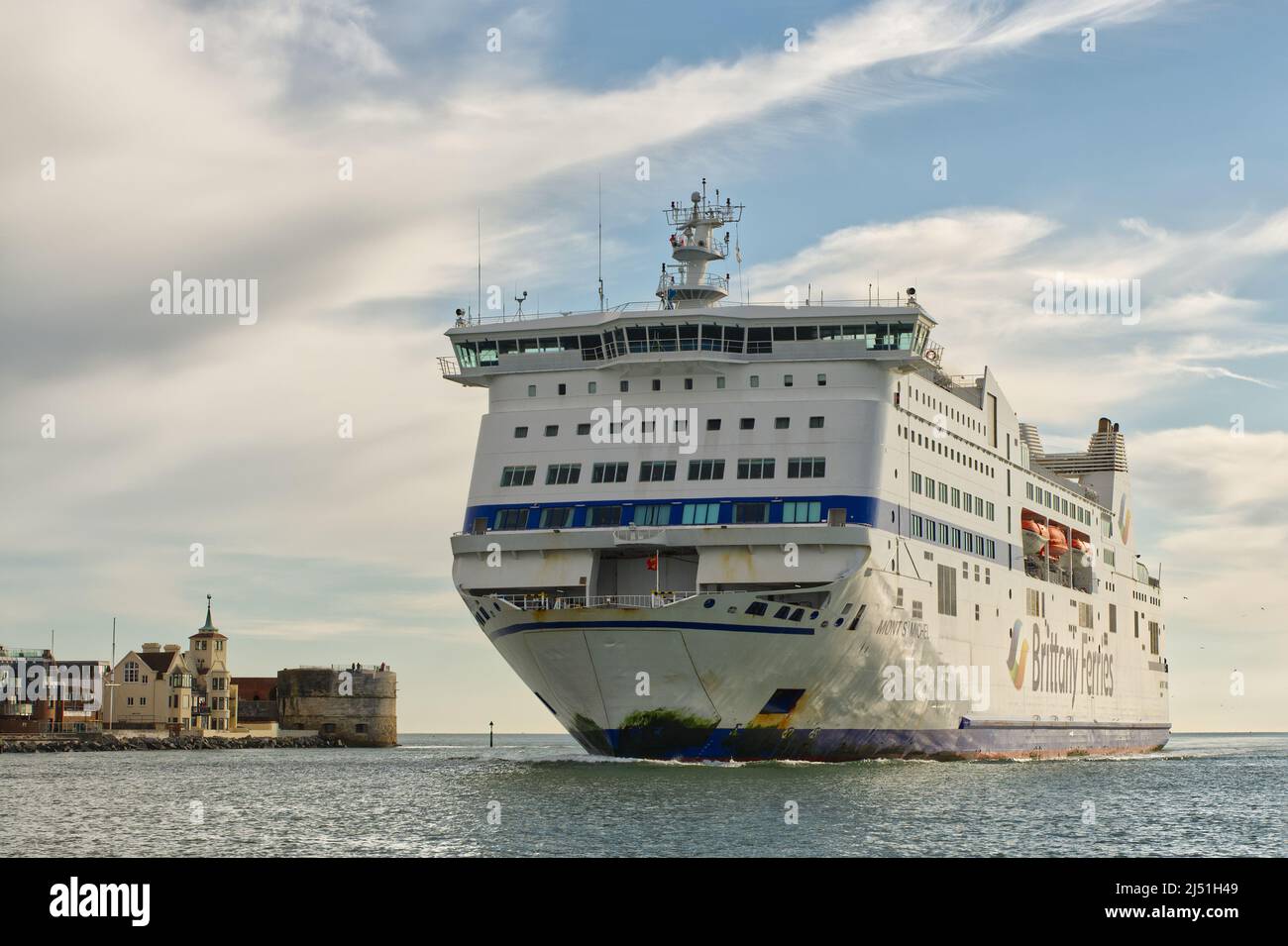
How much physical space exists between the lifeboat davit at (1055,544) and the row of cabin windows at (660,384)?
837 inches

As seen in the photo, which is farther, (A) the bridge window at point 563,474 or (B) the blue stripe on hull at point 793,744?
(A) the bridge window at point 563,474

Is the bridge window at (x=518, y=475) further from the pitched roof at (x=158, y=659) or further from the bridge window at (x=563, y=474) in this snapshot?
the pitched roof at (x=158, y=659)

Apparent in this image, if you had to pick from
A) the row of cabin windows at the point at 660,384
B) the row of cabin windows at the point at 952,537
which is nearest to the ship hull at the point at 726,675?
the row of cabin windows at the point at 952,537

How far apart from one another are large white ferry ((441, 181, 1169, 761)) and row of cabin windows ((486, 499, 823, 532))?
59 millimetres

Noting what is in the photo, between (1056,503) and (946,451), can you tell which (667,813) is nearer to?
(946,451)

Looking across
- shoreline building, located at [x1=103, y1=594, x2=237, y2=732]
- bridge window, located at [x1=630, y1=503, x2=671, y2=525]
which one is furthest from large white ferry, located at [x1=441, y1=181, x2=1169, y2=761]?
shoreline building, located at [x1=103, y1=594, x2=237, y2=732]

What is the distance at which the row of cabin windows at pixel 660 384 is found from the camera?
45250 millimetres

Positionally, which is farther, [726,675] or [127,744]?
[127,744]

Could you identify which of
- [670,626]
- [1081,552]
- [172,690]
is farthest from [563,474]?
[172,690]

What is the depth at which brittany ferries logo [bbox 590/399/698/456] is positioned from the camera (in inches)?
1754

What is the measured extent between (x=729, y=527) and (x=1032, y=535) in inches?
912

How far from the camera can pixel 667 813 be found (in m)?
30.9
